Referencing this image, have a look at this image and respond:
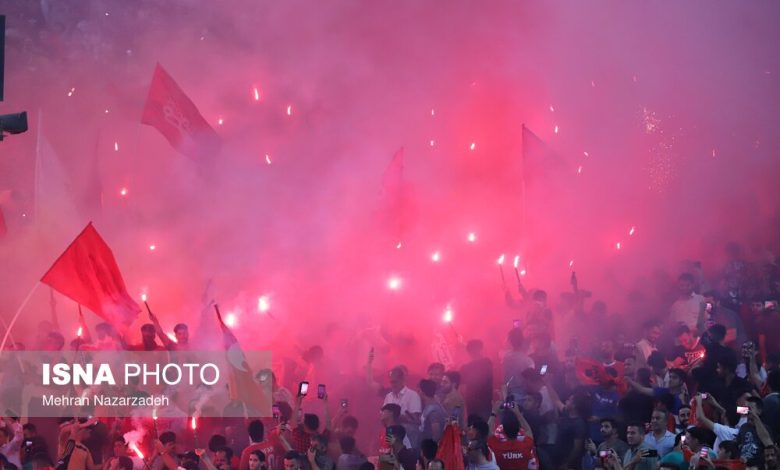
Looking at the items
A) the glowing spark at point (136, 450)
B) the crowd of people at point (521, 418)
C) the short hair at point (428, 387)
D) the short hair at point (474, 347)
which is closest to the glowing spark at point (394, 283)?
the crowd of people at point (521, 418)

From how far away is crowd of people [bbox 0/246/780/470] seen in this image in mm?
6418

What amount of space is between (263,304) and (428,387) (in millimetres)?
4541

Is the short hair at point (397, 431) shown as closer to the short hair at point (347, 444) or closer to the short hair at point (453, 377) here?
the short hair at point (347, 444)

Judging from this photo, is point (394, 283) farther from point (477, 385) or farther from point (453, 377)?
point (453, 377)

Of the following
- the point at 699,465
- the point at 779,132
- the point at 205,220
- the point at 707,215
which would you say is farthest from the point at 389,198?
the point at 699,465

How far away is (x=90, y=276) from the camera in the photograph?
8727 mm

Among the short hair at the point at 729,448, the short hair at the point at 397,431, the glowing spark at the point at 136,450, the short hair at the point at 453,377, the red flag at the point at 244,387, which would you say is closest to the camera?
the short hair at the point at 729,448

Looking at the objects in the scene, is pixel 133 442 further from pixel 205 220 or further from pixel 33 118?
pixel 33 118

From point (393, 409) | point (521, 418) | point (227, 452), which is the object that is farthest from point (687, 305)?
point (227, 452)

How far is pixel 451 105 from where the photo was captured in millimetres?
14102

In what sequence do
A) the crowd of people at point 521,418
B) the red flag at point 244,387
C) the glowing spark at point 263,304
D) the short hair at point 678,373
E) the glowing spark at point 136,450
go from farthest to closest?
the glowing spark at point 263,304 → the red flag at point 244,387 → the glowing spark at point 136,450 → the short hair at point 678,373 → the crowd of people at point 521,418

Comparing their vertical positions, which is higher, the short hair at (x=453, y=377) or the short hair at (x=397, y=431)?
the short hair at (x=453, y=377)

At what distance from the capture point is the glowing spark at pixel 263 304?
11692 millimetres

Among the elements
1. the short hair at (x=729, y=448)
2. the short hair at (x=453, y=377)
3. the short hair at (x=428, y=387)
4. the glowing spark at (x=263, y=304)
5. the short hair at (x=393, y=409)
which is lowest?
the short hair at (x=729, y=448)
